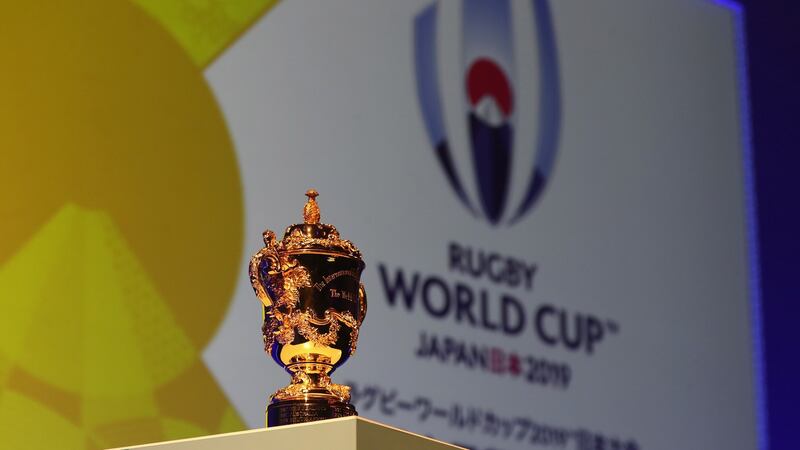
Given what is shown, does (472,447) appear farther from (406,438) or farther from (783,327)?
(406,438)

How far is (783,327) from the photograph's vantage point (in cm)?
450

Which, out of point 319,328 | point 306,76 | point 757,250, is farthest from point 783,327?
point 319,328

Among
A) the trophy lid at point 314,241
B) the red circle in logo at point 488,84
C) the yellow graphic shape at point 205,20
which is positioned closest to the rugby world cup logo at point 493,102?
the red circle in logo at point 488,84

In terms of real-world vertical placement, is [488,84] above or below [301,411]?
above

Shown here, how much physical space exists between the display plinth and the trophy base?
120 mm

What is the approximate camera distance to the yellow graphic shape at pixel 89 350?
9.12 feet

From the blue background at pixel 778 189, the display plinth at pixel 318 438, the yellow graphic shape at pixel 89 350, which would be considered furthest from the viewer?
the blue background at pixel 778 189

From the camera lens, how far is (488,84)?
148 inches

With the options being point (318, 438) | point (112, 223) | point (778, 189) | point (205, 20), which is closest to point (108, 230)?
point (112, 223)

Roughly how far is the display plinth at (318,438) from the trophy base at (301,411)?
120 millimetres

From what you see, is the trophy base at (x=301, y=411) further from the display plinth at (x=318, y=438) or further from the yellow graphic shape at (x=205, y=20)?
the yellow graphic shape at (x=205, y=20)

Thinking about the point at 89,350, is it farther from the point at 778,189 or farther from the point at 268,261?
the point at 778,189

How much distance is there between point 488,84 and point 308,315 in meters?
2.03

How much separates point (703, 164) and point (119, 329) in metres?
2.00
